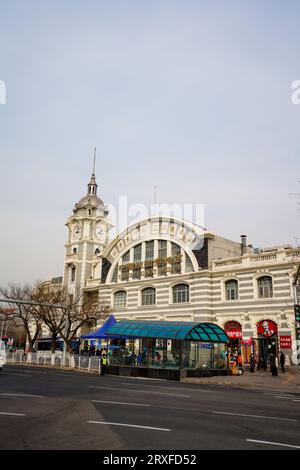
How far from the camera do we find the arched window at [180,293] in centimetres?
4538

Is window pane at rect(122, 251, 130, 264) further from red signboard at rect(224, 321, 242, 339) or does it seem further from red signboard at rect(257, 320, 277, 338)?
red signboard at rect(257, 320, 277, 338)

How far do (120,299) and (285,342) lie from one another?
73.4ft

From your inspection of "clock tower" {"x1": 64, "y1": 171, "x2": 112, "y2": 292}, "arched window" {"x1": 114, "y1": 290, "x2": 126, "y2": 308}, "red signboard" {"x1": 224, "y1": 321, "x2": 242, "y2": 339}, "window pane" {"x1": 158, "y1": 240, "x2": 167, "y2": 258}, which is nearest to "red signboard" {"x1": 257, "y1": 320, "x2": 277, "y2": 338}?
"red signboard" {"x1": 224, "y1": 321, "x2": 242, "y2": 339}

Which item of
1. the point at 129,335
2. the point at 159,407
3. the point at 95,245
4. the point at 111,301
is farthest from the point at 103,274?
the point at 159,407

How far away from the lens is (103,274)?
55.4 meters

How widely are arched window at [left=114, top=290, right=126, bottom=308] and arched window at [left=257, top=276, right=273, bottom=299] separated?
60.8 feet

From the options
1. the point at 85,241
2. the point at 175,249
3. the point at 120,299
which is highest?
the point at 85,241

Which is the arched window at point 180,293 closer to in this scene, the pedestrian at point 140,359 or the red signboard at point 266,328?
the red signboard at point 266,328

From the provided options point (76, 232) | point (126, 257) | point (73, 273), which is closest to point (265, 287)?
point (126, 257)

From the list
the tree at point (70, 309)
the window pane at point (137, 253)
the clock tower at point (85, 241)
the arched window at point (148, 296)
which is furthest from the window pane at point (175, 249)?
the clock tower at point (85, 241)

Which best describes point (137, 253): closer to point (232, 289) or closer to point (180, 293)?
point (180, 293)

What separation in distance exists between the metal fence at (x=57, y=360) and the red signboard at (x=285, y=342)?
15910mm

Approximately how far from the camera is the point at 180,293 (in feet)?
151

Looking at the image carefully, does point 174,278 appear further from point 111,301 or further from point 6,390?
point 6,390
